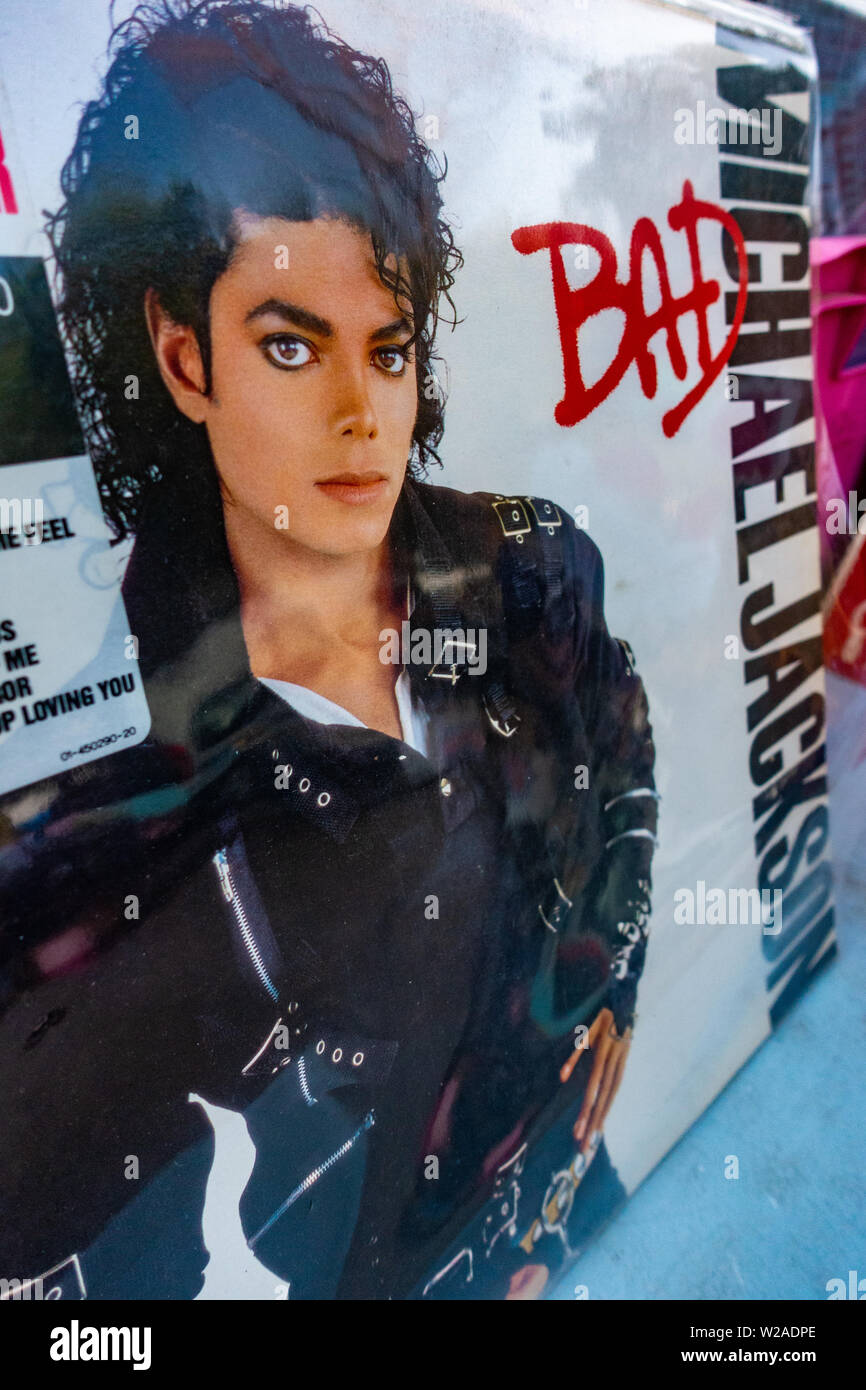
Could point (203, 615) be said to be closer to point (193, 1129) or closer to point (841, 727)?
point (193, 1129)

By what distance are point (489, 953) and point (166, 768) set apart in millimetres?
753

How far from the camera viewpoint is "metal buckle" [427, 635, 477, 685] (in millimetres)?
1446

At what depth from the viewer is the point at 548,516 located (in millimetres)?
1581

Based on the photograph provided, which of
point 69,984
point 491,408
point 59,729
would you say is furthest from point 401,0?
point 69,984

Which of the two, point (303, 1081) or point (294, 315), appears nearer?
point (294, 315)

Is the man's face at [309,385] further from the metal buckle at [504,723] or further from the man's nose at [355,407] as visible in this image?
the metal buckle at [504,723]

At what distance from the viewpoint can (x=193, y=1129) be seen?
1.19 metres

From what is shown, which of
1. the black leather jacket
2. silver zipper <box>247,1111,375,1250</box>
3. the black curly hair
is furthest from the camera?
silver zipper <box>247,1111,375,1250</box>

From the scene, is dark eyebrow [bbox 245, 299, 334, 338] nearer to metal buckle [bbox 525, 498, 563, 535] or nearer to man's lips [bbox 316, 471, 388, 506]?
man's lips [bbox 316, 471, 388, 506]

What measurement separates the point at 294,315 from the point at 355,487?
0.23m

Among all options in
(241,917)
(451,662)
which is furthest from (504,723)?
(241,917)

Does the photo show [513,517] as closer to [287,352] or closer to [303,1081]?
[287,352]

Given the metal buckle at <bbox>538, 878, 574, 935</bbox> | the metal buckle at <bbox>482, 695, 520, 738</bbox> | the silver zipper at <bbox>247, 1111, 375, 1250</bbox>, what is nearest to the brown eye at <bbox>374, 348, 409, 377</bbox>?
the metal buckle at <bbox>482, 695, 520, 738</bbox>

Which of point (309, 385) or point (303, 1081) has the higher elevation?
point (309, 385)
